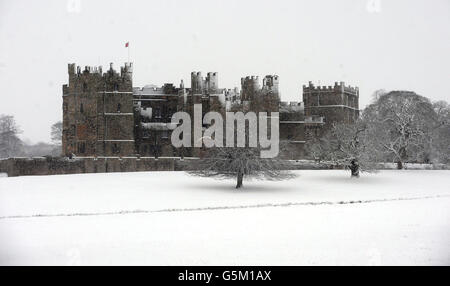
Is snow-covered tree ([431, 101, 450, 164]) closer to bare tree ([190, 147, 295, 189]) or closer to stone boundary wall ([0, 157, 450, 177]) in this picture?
stone boundary wall ([0, 157, 450, 177])

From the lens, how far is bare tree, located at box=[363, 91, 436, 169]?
4859 centimetres

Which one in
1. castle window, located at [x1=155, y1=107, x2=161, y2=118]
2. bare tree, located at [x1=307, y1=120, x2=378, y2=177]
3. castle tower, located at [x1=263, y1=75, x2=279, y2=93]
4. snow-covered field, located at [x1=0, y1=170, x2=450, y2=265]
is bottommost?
snow-covered field, located at [x1=0, y1=170, x2=450, y2=265]

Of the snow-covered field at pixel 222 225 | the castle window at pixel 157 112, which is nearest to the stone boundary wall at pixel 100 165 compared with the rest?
the snow-covered field at pixel 222 225

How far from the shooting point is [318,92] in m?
67.3

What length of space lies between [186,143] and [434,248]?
4467 centimetres

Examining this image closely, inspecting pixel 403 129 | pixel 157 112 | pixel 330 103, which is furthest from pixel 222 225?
pixel 330 103

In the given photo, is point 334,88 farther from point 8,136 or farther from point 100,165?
point 8,136

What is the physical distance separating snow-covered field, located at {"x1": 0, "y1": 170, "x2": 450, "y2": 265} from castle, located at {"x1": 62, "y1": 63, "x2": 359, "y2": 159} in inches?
713

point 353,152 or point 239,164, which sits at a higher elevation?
point 353,152

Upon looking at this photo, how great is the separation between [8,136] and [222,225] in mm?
60588

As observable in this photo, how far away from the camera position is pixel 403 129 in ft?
159

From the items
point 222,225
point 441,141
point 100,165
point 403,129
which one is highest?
point 403,129

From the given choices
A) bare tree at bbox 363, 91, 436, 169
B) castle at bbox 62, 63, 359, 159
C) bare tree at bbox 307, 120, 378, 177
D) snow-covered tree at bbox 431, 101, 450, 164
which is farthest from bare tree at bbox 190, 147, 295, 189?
snow-covered tree at bbox 431, 101, 450, 164
